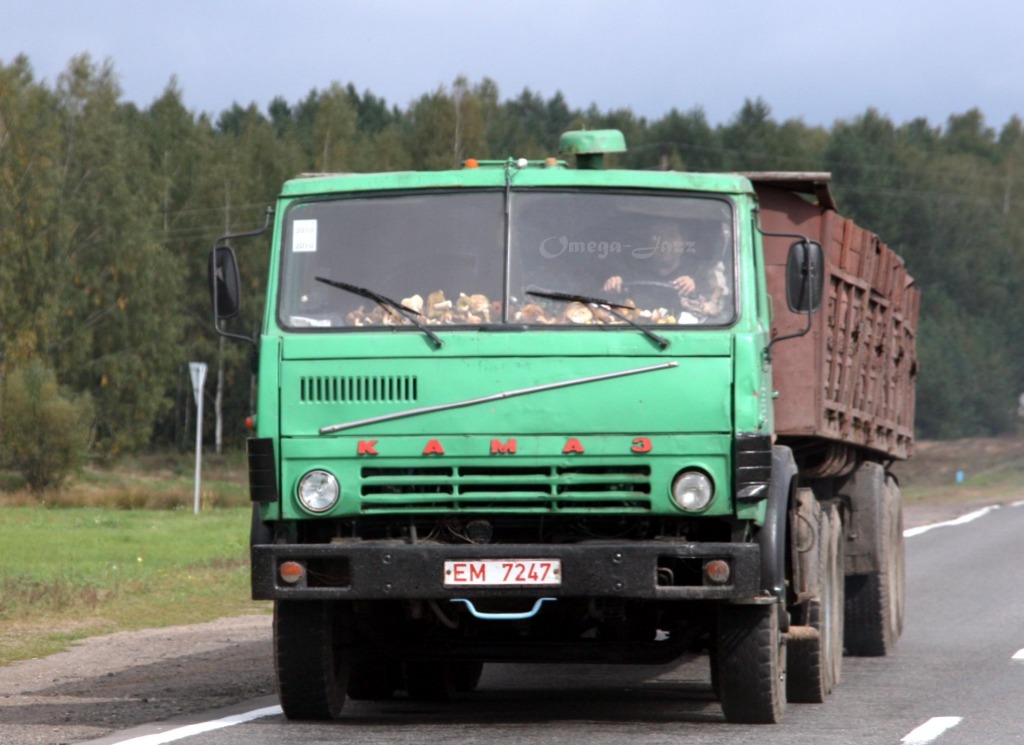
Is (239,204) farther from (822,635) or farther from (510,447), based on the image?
(510,447)

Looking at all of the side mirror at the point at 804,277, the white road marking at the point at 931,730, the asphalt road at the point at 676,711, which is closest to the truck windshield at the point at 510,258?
the side mirror at the point at 804,277

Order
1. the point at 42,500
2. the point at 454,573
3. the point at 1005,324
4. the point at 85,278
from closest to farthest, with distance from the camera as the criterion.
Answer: the point at 454,573 < the point at 42,500 < the point at 85,278 < the point at 1005,324

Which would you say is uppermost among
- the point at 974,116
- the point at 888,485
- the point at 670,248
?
the point at 974,116

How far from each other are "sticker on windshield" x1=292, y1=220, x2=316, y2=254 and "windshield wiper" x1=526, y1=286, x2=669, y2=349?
104 centimetres

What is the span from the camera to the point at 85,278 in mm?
62125

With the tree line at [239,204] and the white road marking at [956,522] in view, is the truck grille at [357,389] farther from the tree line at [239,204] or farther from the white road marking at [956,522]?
the tree line at [239,204]

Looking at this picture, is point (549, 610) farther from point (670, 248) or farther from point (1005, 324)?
point (1005, 324)

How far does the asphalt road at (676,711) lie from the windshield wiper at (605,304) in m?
1.75

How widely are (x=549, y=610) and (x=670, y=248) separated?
174 centimetres

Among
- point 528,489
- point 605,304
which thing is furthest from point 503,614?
point 605,304

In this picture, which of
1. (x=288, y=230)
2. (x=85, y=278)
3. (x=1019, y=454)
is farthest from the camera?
(x=1019, y=454)

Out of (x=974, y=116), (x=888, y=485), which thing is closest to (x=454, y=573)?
(x=888, y=485)

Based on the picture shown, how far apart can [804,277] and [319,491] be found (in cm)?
245

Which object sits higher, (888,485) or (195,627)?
(888,485)
